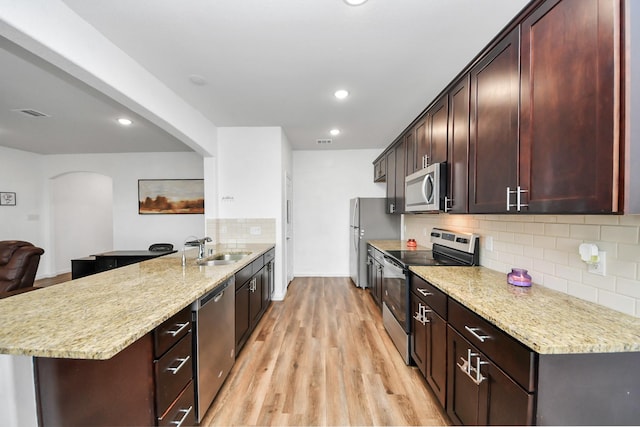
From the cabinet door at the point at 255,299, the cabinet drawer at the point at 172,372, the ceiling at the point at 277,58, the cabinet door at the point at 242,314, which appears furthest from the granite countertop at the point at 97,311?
the ceiling at the point at 277,58

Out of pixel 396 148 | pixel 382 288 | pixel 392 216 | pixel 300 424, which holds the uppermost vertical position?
pixel 396 148

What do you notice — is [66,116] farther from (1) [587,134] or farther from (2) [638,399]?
(2) [638,399]

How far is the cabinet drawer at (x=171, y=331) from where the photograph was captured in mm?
1170

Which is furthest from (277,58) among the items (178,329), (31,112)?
(31,112)

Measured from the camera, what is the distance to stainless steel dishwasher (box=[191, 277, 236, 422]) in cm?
151

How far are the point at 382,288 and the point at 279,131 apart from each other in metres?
2.68

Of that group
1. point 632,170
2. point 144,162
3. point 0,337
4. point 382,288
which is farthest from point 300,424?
point 144,162

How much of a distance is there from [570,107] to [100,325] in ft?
7.07

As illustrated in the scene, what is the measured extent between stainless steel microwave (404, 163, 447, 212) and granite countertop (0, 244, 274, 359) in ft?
5.98

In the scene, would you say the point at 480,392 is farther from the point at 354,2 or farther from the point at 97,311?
the point at 354,2

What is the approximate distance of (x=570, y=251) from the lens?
Result: 1422 millimetres

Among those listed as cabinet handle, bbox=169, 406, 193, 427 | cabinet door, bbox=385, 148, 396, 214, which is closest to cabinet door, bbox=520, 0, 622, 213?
cabinet handle, bbox=169, 406, 193, 427

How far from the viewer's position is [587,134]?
3.22 ft

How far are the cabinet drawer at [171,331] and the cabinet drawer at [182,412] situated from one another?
12.1 inches
